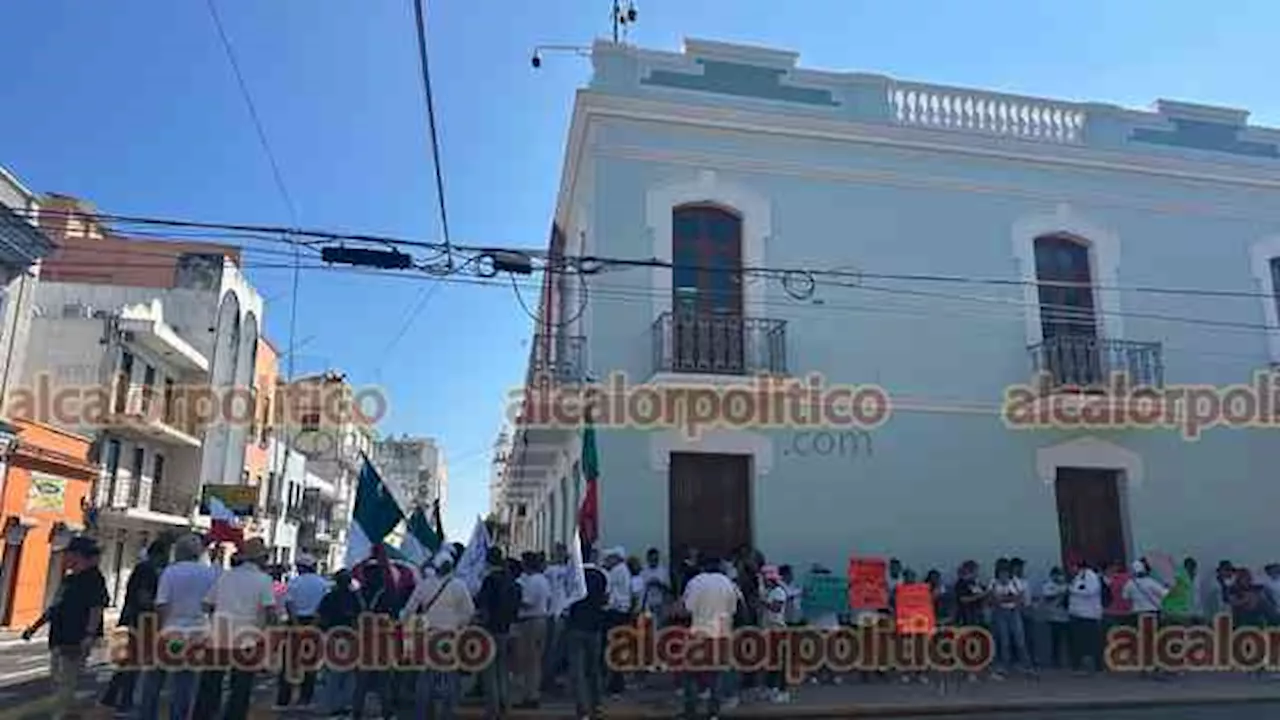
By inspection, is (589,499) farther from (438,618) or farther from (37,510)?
(37,510)

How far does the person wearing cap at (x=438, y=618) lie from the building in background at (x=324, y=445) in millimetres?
34384

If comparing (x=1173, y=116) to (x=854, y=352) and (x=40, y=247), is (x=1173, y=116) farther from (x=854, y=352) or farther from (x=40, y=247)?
(x=40, y=247)

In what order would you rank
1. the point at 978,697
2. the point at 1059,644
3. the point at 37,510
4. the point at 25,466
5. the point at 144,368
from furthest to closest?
1. the point at 144,368
2. the point at 37,510
3. the point at 25,466
4. the point at 1059,644
5. the point at 978,697

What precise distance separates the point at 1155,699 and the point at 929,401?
16.3 feet

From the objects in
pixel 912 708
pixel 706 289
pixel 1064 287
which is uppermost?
pixel 1064 287

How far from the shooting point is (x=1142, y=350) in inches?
587

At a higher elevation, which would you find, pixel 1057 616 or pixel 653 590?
pixel 653 590

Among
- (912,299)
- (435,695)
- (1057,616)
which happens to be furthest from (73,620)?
(1057,616)

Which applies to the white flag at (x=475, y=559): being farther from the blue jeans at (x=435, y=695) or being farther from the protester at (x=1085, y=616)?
the protester at (x=1085, y=616)

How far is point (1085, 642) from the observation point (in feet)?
44.0

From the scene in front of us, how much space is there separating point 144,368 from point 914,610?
26808 mm

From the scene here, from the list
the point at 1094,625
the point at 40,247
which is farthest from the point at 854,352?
the point at 40,247

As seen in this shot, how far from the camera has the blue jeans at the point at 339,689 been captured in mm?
9977

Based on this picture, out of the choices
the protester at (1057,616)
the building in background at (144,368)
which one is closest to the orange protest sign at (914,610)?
the protester at (1057,616)
